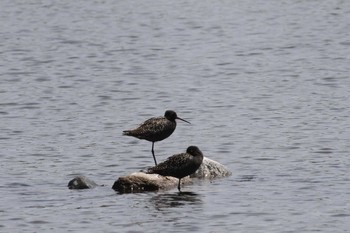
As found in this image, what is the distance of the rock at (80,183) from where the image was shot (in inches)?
888

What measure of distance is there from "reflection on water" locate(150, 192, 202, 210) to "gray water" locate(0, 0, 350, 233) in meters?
0.04

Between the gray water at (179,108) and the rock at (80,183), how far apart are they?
28cm

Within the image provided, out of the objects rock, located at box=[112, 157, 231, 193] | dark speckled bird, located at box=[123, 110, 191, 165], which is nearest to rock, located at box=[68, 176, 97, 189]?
rock, located at box=[112, 157, 231, 193]

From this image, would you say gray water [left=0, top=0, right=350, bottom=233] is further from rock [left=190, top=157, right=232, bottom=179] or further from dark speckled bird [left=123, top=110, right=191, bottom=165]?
dark speckled bird [left=123, top=110, right=191, bottom=165]

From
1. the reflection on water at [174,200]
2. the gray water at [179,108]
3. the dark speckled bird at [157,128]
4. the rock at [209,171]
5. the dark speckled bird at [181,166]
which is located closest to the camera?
the gray water at [179,108]

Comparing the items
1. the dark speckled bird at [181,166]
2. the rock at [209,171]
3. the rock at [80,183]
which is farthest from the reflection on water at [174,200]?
the rock at [80,183]

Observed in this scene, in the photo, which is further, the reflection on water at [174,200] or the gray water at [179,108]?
the reflection on water at [174,200]

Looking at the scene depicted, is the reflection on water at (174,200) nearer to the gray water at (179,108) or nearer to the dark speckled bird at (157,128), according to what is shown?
the gray water at (179,108)

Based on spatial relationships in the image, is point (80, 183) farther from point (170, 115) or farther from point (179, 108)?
point (179, 108)

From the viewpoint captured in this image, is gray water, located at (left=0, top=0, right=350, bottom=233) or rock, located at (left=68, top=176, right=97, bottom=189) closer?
gray water, located at (left=0, top=0, right=350, bottom=233)

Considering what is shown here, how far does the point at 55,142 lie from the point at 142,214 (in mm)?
8026

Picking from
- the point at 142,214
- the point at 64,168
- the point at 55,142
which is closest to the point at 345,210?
the point at 142,214

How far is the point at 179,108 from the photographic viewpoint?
32938mm

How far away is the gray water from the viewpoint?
2069cm
